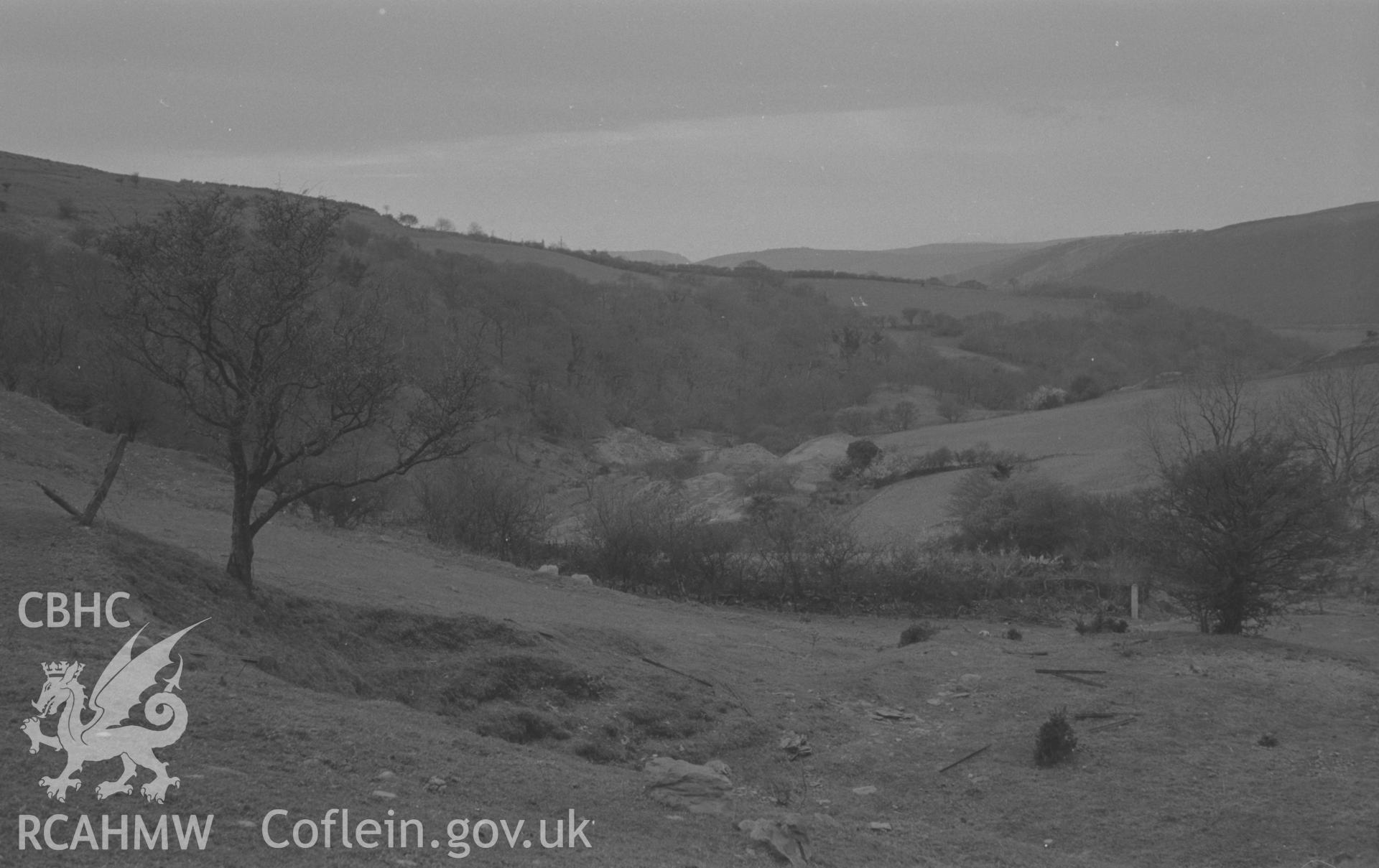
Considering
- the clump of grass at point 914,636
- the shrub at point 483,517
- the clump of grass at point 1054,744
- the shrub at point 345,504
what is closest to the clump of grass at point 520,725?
the clump of grass at point 1054,744

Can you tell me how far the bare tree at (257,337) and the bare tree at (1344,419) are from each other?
3368cm

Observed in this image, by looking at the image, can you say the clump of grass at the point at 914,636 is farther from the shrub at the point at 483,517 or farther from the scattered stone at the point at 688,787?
the shrub at the point at 483,517

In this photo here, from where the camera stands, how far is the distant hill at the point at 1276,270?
115188mm

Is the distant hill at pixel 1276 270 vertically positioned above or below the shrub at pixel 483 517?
above

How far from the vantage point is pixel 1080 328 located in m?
109

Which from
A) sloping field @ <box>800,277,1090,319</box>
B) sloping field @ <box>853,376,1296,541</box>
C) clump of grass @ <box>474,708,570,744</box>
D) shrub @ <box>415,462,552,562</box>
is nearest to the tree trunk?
clump of grass @ <box>474,708,570,744</box>

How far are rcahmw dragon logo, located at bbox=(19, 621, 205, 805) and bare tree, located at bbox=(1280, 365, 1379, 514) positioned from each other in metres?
36.7

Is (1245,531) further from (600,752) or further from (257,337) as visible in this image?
(257,337)

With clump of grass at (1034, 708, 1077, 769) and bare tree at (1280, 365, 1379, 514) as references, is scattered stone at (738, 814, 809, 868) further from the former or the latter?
bare tree at (1280, 365, 1379, 514)

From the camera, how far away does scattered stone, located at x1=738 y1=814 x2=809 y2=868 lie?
282 inches

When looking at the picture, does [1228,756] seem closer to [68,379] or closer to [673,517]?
[673,517]

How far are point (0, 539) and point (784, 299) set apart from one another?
10940 centimetres

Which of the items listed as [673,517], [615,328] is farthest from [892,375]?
[673,517]

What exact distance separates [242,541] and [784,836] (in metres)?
6.43
